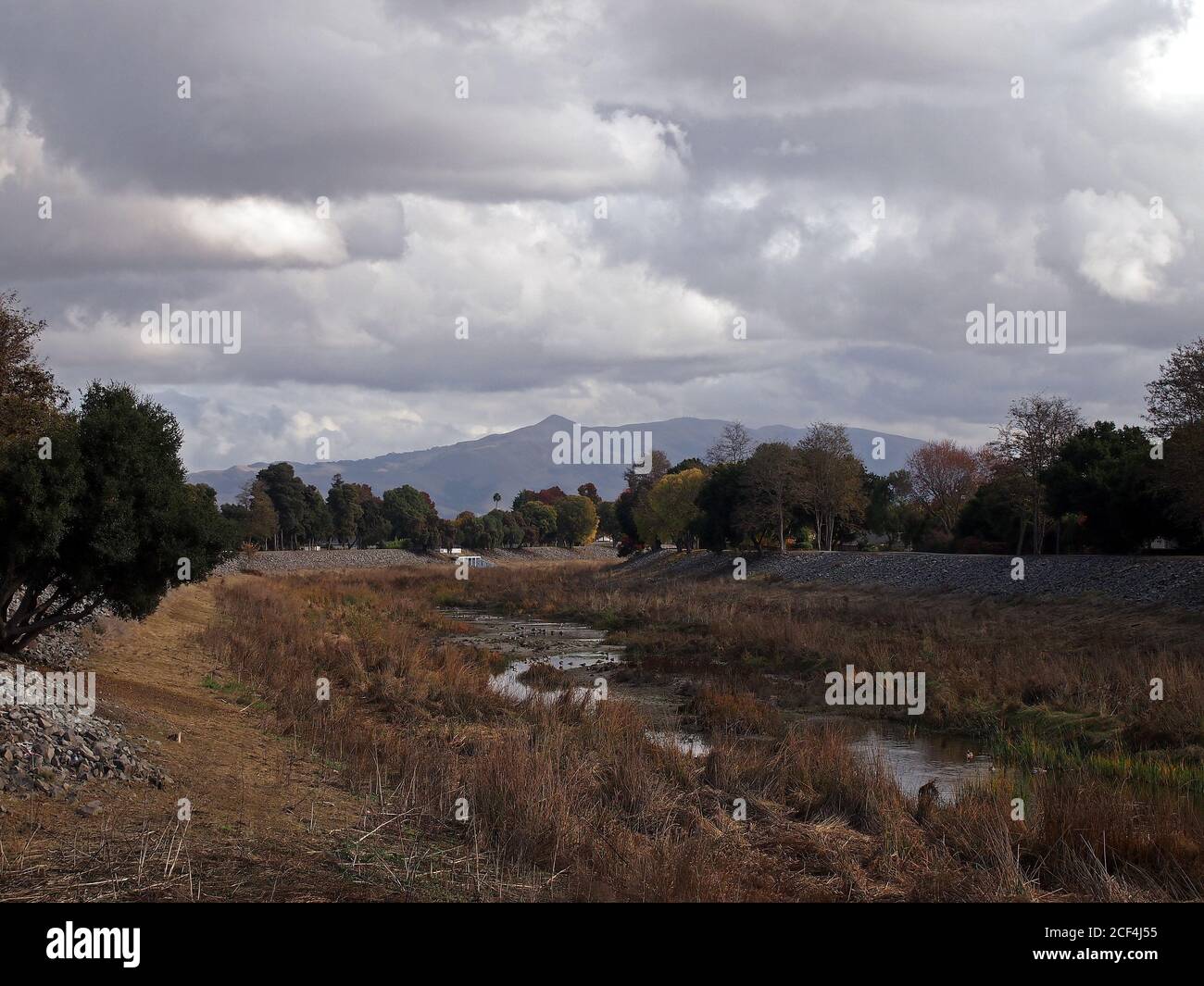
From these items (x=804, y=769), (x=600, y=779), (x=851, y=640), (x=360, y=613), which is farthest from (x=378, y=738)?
(x=360, y=613)

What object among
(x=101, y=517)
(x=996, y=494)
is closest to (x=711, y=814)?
(x=101, y=517)

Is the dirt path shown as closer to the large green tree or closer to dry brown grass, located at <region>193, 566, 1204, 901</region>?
dry brown grass, located at <region>193, 566, 1204, 901</region>

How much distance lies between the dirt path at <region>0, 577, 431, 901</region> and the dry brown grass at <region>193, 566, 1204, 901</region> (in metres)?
1.06

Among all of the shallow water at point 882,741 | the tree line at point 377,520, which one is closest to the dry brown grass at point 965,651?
the shallow water at point 882,741

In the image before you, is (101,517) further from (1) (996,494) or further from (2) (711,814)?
(1) (996,494)

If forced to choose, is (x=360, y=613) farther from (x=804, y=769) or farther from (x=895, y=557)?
(x=804, y=769)

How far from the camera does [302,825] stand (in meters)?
12.5

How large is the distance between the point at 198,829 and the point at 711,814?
283 inches

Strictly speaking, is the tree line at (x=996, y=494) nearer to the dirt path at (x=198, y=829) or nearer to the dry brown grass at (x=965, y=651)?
the dry brown grass at (x=965, y=651)

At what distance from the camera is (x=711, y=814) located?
15.4 m

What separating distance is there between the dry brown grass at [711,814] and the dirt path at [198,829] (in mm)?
1059

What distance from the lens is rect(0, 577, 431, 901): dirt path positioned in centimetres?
962
